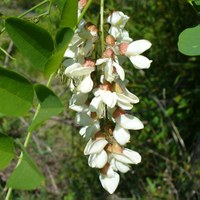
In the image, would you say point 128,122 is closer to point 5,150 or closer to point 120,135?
point 120,135

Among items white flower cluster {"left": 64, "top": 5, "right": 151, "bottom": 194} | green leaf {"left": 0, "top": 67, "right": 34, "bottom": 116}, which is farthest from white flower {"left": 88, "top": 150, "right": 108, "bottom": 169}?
green leaf {"left": 0, "top": 67, "right": 34, "bottom": 116}

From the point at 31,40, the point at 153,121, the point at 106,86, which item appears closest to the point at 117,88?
the point at 106,86

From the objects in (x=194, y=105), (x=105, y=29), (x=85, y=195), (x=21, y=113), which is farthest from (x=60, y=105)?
(x=194, y=105)

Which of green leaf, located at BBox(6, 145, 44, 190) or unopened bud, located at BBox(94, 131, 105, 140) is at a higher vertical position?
green leaf, located at BBox(6, 145, 44, 190)

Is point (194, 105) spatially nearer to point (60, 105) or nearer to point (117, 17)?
point (117, 17)

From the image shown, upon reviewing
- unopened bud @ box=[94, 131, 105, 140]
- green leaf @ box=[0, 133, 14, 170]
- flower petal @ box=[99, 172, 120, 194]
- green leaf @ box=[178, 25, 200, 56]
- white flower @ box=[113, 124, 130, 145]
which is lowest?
flower petal @ box=[99, 172, 120, 194]

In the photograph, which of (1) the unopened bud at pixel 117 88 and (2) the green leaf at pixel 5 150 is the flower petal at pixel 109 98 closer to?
(1) the unopened bud at pixel 117 88

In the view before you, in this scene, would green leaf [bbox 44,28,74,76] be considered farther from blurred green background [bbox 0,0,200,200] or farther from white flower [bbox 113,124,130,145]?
blurred green background [bbox 0,0,200,200]
